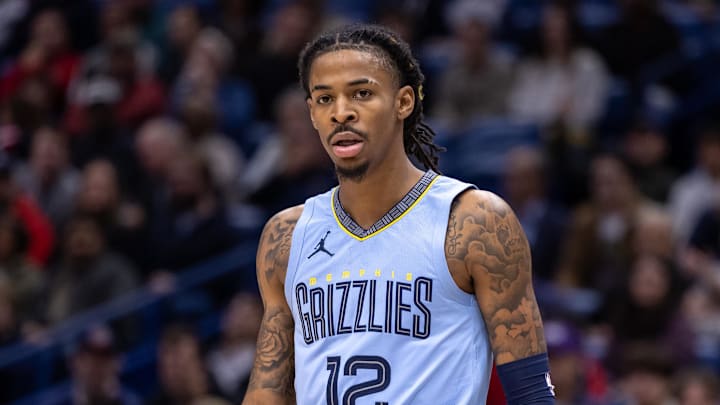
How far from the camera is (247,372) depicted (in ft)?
26.3

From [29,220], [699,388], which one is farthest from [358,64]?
[29,220]

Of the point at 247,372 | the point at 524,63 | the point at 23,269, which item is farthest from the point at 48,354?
the point at 524,63

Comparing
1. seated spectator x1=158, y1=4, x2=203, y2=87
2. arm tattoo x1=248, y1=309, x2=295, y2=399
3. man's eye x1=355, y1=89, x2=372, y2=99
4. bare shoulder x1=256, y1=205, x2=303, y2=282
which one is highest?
seated spectator x1=158, y1=4, x2=203, y2=87

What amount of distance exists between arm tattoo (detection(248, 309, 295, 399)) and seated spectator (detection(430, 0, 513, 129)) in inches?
228

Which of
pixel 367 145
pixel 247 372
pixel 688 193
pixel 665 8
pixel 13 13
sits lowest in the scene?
pixel 367 145

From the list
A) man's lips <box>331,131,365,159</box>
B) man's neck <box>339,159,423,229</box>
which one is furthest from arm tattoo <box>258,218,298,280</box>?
man's lips <box>331,131,365,159</box>

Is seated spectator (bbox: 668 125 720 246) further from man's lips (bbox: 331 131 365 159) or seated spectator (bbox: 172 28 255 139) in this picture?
man's lips (bbox: 331 131 365 159)

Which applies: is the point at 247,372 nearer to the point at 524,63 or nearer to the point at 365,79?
the point at 524,63

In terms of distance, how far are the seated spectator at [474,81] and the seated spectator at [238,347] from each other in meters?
2.37

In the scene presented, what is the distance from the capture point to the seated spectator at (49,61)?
11.5 meters

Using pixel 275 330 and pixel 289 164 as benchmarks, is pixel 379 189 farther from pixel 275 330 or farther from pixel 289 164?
pixel 289 164

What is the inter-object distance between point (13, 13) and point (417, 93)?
10030 mm

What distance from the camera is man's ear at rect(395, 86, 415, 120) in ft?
12.5

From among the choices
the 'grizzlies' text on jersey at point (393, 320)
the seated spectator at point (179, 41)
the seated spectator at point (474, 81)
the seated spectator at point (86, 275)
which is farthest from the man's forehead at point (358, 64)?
the seated spectator at point (179, 41)
